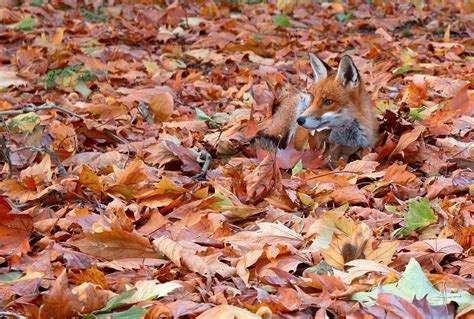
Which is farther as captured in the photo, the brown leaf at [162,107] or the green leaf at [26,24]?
the green leaf at [26,24]

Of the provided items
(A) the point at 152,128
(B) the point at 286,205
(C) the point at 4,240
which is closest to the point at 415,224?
(B) the point at 286,205

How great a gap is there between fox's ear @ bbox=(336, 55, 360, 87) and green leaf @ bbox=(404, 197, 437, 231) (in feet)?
6.48

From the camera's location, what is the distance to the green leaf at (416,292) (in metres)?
2.79

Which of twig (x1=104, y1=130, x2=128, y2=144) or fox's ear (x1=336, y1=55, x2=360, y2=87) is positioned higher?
fox's ear (x1=336, y1=55, x2=360, y2=87)

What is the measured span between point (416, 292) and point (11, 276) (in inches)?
72.0

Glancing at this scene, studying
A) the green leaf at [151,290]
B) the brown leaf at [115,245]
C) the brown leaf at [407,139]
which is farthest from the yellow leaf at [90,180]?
the brown leaf at [407,139]

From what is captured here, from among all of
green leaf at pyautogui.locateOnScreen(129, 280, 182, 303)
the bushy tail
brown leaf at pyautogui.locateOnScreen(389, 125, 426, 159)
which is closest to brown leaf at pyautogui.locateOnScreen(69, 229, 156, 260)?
green leaf at pyautogui.locateOnScreen(129, 280, 182, 303)

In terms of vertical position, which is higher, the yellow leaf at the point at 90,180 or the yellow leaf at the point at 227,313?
the yellow leaf at the point at 227,313

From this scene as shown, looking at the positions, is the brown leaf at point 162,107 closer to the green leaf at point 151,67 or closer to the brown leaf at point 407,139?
the green leaf at point 151,67

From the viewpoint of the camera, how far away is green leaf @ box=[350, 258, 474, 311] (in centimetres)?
279

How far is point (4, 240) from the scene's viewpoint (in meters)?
3.61

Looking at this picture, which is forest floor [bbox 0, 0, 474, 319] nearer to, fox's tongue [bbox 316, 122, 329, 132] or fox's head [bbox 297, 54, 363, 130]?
fox's head [bbox 297, 54, 363, 130]

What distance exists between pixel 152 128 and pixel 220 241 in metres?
2.62

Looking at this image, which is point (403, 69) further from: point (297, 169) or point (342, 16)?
point (342, 16)
